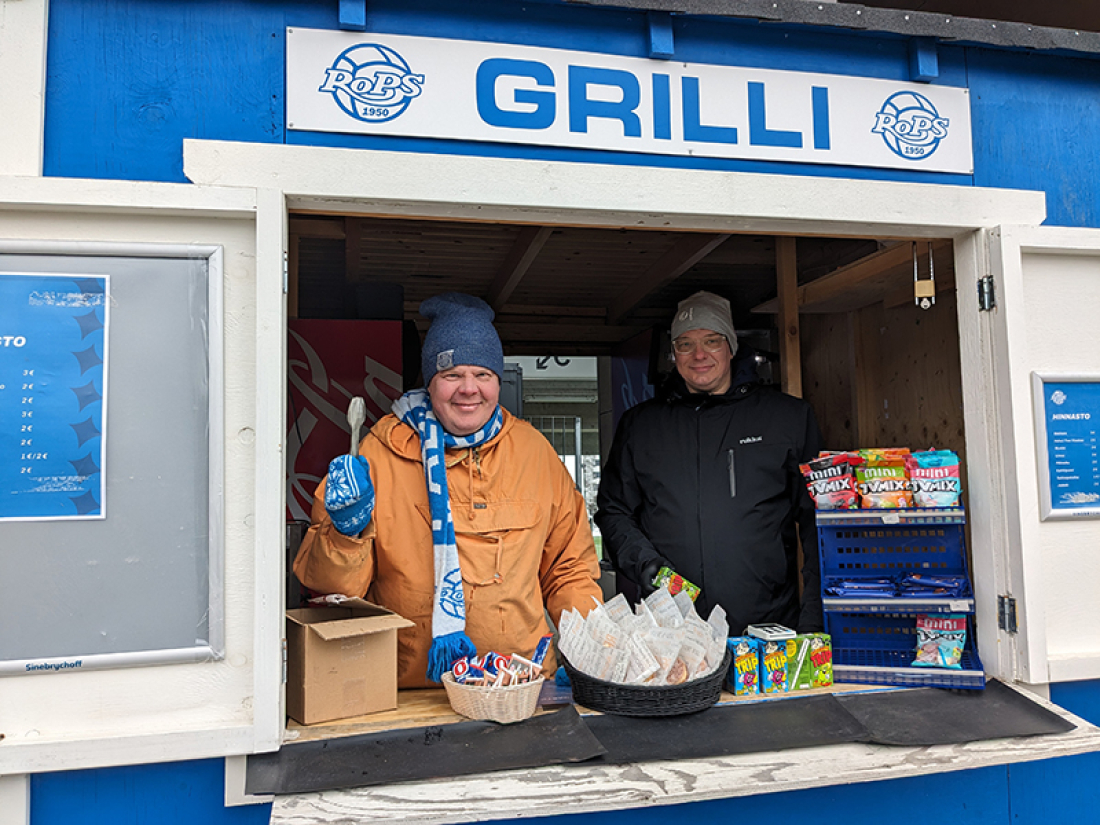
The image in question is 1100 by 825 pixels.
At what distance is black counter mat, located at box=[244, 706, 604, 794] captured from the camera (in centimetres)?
165

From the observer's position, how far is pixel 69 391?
1.74 meters

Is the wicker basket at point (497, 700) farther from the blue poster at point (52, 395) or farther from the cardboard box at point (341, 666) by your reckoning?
the blue poster at point (52, 395)

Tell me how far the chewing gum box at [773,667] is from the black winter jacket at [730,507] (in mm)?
549

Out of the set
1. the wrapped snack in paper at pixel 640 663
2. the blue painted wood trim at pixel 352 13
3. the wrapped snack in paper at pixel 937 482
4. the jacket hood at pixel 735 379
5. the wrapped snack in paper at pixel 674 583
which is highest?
the blue painted wood trim at pixel 352 13

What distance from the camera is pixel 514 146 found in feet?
6.56

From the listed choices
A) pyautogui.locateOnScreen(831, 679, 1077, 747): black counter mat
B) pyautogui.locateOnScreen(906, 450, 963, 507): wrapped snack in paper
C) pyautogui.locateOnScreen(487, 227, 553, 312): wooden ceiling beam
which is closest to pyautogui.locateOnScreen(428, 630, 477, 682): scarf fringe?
pyautogui.locateOnScreen(831, 679, 1077, 747): black counter mat

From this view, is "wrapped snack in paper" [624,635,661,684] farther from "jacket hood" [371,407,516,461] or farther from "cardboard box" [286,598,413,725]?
"jacket hood" [371,407,516,461]

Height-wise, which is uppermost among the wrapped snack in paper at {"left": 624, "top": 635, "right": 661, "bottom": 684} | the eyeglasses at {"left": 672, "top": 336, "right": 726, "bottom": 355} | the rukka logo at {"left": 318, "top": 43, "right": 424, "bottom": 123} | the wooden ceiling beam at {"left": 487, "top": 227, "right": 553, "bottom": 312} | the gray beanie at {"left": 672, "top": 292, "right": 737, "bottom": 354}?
the wooden ceiling beam at {"left": 487, "top": 227, "right": 553, "bottom": 312}

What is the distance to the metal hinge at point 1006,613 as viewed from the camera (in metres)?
2.18

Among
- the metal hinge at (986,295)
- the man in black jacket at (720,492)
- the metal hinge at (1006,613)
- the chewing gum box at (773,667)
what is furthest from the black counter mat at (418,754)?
the metal hinge at (986,295)

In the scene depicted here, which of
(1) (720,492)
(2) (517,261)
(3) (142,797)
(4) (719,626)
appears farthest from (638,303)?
(3) (142,797)

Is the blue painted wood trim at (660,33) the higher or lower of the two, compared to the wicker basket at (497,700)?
higher

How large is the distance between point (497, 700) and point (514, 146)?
55.2 inches

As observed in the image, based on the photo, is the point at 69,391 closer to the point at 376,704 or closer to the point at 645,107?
the point at 376,704
